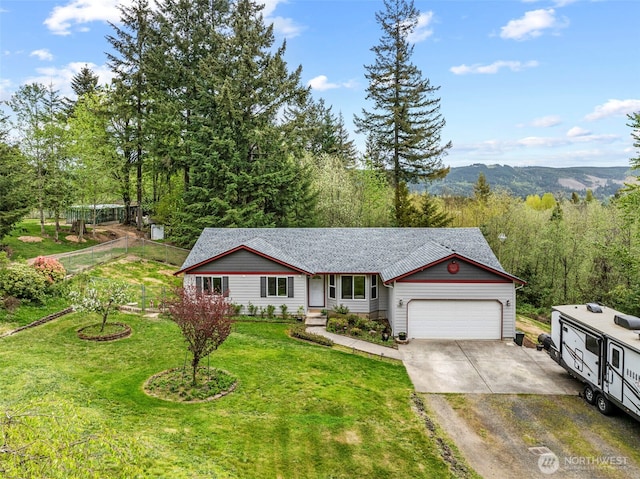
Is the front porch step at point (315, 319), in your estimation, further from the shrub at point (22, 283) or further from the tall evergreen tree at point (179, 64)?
the tall evergreen tree at point (179, 64)

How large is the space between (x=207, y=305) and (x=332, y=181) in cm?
2606

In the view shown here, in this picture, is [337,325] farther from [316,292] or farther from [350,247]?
[350,247]

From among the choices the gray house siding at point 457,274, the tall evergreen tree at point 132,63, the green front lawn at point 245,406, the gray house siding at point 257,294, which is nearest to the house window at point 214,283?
the gray house siding at point 257,294

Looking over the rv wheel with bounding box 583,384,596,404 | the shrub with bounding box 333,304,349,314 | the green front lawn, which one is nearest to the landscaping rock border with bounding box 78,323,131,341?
the green front lawn

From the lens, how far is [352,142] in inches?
2261

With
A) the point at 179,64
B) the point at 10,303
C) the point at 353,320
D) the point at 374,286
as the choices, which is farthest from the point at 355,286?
the point at 179,64

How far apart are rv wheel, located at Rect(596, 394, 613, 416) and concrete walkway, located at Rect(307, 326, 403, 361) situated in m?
6.94

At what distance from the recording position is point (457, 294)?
2009 centimetres

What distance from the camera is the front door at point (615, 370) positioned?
39.4 ft

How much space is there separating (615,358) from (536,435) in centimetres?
335

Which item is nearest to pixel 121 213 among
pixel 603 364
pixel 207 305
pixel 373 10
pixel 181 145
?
pixel 181 145

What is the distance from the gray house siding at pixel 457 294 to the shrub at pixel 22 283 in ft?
55.6

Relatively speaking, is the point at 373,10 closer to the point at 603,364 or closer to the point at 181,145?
the point at 181,145

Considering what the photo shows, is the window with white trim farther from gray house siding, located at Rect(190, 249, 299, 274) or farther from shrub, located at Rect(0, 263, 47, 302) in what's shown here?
shrub, located at Rect(0, 263, 47, 302)
